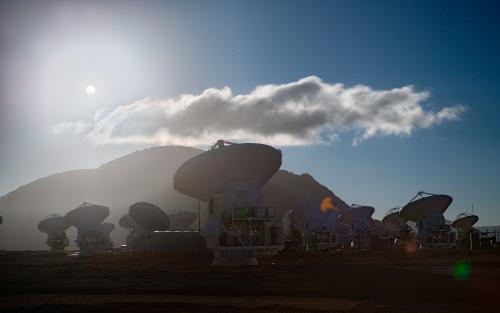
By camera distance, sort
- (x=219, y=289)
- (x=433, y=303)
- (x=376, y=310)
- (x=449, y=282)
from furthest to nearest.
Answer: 1. (x=449, y=282)
2. (x=219, y=289)
3. (x=433, y=303)
4. (x=376, y=310)

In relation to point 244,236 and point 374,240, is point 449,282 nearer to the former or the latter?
point 244,236

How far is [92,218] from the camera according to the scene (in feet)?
299

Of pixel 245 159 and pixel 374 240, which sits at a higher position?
pixel 245 159

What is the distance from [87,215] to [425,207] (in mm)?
55707

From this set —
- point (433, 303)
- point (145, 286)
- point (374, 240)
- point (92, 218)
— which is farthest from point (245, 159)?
point (374, 240)

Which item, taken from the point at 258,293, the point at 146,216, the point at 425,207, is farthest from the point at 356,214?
the point at 258,293

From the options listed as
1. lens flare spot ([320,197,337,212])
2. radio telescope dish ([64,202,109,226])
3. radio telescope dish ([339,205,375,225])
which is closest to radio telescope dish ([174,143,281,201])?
radio telescope dish ([64,202,109,226])

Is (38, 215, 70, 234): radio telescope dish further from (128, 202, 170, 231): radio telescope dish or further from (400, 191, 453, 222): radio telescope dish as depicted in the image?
(400, 191, 453, 222): radio telescope dish

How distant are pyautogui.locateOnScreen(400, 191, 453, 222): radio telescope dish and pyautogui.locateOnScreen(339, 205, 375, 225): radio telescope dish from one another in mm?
22331

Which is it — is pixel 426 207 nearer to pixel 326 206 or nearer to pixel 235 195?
pixel 326 206

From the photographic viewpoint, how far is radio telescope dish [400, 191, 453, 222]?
86.2 metres

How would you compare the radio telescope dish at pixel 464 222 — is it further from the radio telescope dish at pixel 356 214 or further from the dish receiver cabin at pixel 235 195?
the dish receiver cabin at pixel 235 195

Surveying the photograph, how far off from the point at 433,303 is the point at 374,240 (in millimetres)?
86015

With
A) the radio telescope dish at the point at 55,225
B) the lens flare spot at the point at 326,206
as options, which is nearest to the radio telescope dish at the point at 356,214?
the lens flare spot at the point at 326,206
